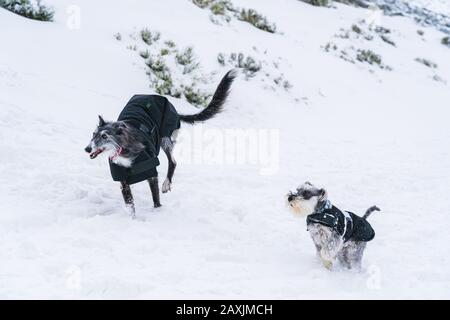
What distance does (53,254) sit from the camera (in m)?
4.91

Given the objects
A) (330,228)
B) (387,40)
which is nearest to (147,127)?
(330,228)

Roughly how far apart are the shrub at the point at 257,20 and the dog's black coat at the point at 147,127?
975 centimetres

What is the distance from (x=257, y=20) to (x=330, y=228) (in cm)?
1249

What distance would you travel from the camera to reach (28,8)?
11086 mm

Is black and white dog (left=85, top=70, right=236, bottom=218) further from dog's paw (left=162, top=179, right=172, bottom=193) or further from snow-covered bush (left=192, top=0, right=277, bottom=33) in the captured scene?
snow-covered bush (left=192, top=0, right=277, bottom=33)

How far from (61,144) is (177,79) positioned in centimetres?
432

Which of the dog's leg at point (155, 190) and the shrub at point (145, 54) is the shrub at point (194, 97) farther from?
the dog's leg at point (155, 190)

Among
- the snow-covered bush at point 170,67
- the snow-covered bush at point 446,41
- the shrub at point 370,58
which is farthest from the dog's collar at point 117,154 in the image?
the snow-covered bush at point 446,41

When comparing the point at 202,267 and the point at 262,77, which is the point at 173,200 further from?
the point at 262,77

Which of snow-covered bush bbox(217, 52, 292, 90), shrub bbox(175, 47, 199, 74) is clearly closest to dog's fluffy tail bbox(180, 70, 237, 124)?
shrub bbox(175, 47, 199, 74)

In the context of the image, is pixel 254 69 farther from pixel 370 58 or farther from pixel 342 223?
pixel 342 223

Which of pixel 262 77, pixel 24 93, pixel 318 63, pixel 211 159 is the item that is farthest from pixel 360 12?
pixel 24 93
